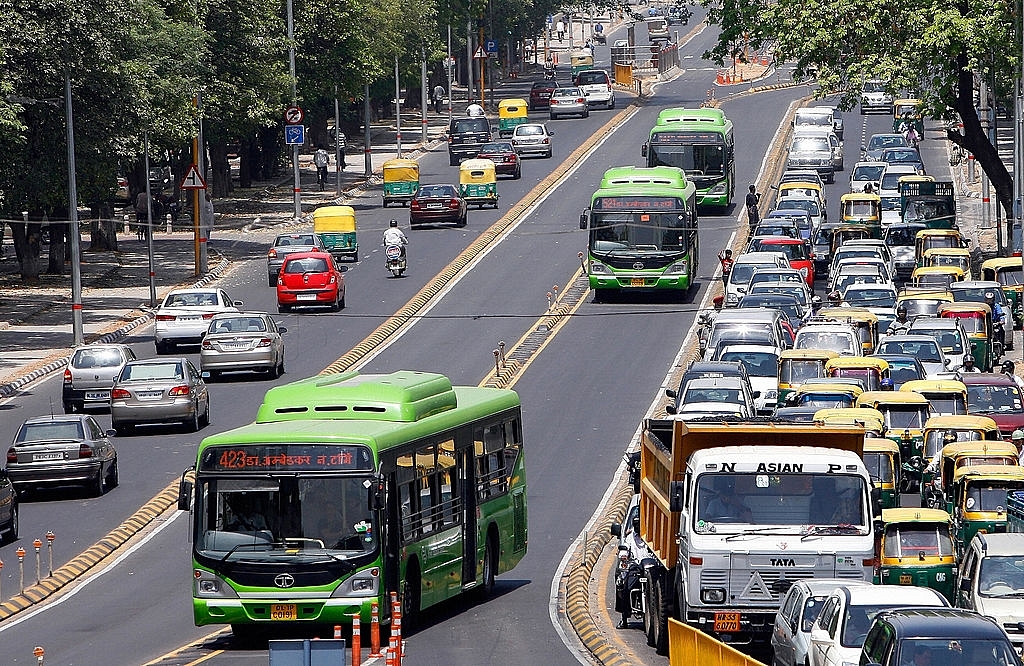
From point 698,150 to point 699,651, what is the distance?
5009cm

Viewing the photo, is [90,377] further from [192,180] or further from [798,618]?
[798,618]

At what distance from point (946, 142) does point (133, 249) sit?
40022mm

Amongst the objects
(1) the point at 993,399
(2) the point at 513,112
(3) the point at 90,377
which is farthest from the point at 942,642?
(2) the point at 513,112

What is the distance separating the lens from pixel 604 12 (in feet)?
562

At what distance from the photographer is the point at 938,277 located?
50.5 meters

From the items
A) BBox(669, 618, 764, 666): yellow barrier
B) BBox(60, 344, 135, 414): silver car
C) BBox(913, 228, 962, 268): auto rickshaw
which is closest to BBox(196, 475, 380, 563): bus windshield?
BBox(669, 618, 764, 666): yellow barrier

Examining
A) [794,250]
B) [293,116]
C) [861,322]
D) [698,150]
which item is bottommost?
[861,322]

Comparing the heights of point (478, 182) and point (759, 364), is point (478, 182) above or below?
above

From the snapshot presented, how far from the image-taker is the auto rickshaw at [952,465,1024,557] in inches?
1074

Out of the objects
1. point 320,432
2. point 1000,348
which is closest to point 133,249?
point 1000,348

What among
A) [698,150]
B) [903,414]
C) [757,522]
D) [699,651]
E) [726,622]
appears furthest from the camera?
[698,150]

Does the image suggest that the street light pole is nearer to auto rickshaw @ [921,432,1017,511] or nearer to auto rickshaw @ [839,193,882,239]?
auto rickshaw @ [921,432,1017,511]

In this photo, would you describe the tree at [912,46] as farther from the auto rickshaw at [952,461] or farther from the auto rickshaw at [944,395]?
the auto rickshaw at [952,461]

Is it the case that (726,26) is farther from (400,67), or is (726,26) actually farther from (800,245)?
(400,67)
